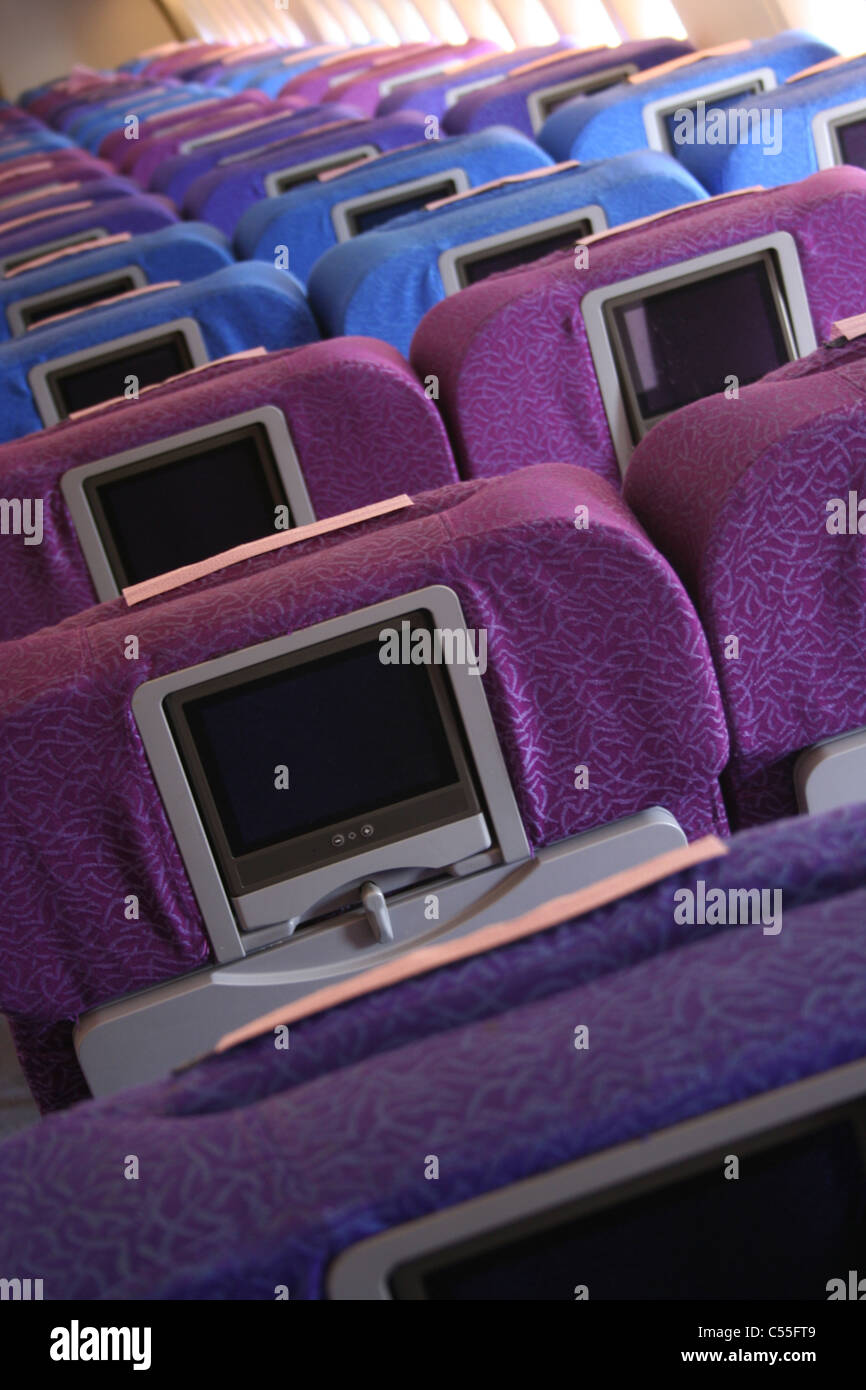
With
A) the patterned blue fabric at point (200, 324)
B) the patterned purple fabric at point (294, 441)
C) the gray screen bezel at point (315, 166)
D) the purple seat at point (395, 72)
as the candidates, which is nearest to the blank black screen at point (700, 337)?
the patterned purple fabric at point (294, 441)

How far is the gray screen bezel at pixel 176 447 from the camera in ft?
10.2

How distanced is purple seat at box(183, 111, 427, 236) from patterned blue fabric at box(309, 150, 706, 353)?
117 inches

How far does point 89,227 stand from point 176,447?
15.8 ft


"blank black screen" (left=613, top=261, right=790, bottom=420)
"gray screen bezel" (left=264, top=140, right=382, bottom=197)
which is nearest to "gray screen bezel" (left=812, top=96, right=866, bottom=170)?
"blank black screen" (left=613, top=261, right=790, bottom=420)

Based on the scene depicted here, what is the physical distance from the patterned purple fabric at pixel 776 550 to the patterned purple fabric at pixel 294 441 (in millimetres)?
1070

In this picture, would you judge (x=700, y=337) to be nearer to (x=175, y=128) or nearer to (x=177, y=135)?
(x=177, y=135)

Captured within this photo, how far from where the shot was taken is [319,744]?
6.54 ft

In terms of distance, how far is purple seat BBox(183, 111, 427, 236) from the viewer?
7.36m

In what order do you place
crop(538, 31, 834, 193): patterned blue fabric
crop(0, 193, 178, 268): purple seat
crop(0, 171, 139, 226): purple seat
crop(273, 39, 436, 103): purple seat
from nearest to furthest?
crop(538, 31, 834, 193): patterned blue fabric < crop(0, 193, 178, 268): purple seat < crop(0, 171, 139, 226): purple seat < crop(273, 39, 436, 103): purple seat

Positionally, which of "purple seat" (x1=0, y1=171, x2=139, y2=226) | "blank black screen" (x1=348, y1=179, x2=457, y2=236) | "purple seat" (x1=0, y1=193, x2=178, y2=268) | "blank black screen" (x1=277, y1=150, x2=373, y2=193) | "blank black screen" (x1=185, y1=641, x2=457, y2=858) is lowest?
"blank black screen" (x1=185, y1=641, x2=457, y2=858)

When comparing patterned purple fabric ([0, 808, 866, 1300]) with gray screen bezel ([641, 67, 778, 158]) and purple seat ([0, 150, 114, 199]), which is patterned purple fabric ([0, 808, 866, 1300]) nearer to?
gray screen bezel ([641, 67, 778, 158])

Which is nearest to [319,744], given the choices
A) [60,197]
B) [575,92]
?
[575,92]

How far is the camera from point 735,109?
4.56 metres

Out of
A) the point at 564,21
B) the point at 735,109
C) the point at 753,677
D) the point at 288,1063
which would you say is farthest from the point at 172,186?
the point at 288,1063
